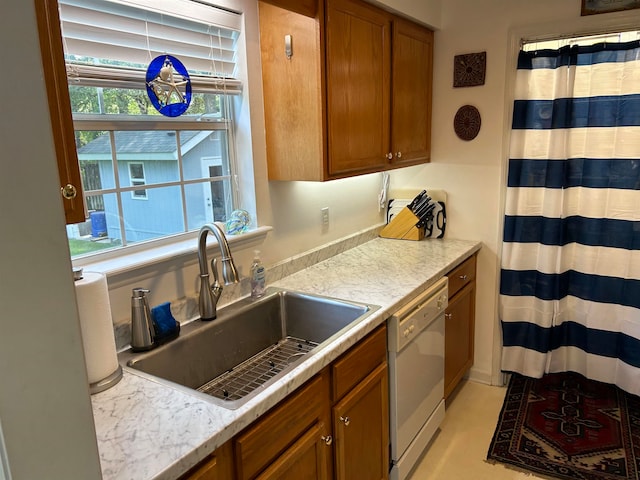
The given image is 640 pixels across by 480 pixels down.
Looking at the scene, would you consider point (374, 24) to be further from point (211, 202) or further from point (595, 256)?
point (595, 256)

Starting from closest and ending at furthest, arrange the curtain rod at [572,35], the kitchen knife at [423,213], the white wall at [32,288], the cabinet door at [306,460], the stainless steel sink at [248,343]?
the white wall at [32,288], the cabinet door at [306,460], the stainless steel sink at [248,343], the curtain rod at [572,35], the kitchen knife at [423,213]

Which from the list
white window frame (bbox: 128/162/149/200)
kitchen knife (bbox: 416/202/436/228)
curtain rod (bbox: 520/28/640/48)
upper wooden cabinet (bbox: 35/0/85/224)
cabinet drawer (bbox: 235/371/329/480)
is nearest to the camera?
upper wooden cabinet (bbox: 35/0/85/224)

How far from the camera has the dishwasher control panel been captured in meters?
1.94

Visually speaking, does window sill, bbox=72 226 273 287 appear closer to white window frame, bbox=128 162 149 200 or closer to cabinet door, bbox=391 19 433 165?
white window frame, bbox=128 162 149 200

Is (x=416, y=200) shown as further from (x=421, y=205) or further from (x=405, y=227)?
(x=405, y=227)

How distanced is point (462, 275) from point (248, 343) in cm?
139

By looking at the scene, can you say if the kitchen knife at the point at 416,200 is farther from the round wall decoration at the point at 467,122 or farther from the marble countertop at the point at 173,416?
the marble countertop at the point at 173,416

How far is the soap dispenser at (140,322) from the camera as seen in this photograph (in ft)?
5.03

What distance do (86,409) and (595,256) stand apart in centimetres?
272

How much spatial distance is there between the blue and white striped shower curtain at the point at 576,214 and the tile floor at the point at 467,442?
0.36 meters

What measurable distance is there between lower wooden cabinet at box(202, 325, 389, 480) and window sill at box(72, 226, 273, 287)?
2.21 feet

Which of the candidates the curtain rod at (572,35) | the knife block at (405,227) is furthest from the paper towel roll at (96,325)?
the curtain rod at (572,35)

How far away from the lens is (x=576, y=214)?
269cm

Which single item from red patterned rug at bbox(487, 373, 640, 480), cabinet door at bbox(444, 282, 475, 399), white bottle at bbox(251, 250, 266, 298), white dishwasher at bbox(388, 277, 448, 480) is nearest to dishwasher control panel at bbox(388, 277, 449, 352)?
white dishwasher at bbox(388, 277, 448, 480)
